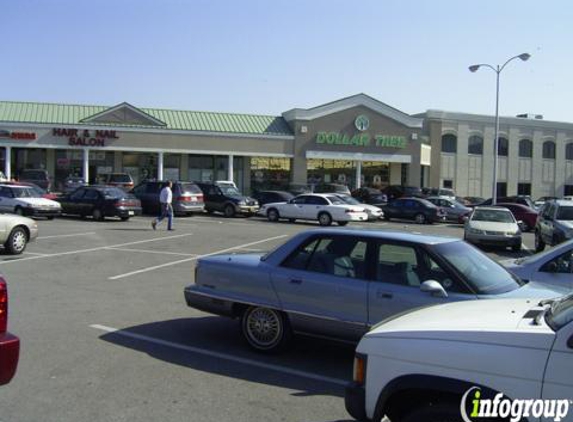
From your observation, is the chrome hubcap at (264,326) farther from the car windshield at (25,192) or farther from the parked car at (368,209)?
the parked car at (368,209)

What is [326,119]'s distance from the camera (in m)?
49.8

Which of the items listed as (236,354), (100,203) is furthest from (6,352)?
(100,203)

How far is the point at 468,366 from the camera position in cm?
320

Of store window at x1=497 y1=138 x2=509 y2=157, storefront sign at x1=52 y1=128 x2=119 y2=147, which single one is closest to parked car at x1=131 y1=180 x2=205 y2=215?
storefront sign at x1=52 y1=128 x2=119 y2=147

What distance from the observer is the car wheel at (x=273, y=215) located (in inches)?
1193

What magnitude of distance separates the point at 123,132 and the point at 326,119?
16.2m

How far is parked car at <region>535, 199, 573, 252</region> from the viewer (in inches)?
668

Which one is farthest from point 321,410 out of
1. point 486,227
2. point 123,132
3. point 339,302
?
point 123,132

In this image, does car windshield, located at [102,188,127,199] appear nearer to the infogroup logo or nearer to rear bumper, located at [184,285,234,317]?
rear bumper, located at [184,285,234,317]

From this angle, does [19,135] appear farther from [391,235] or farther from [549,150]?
[549,150]

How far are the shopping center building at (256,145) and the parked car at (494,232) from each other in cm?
2812

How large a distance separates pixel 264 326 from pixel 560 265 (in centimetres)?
407

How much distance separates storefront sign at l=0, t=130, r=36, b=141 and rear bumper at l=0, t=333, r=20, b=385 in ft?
137

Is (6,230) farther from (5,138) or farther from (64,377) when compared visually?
(5,138)
